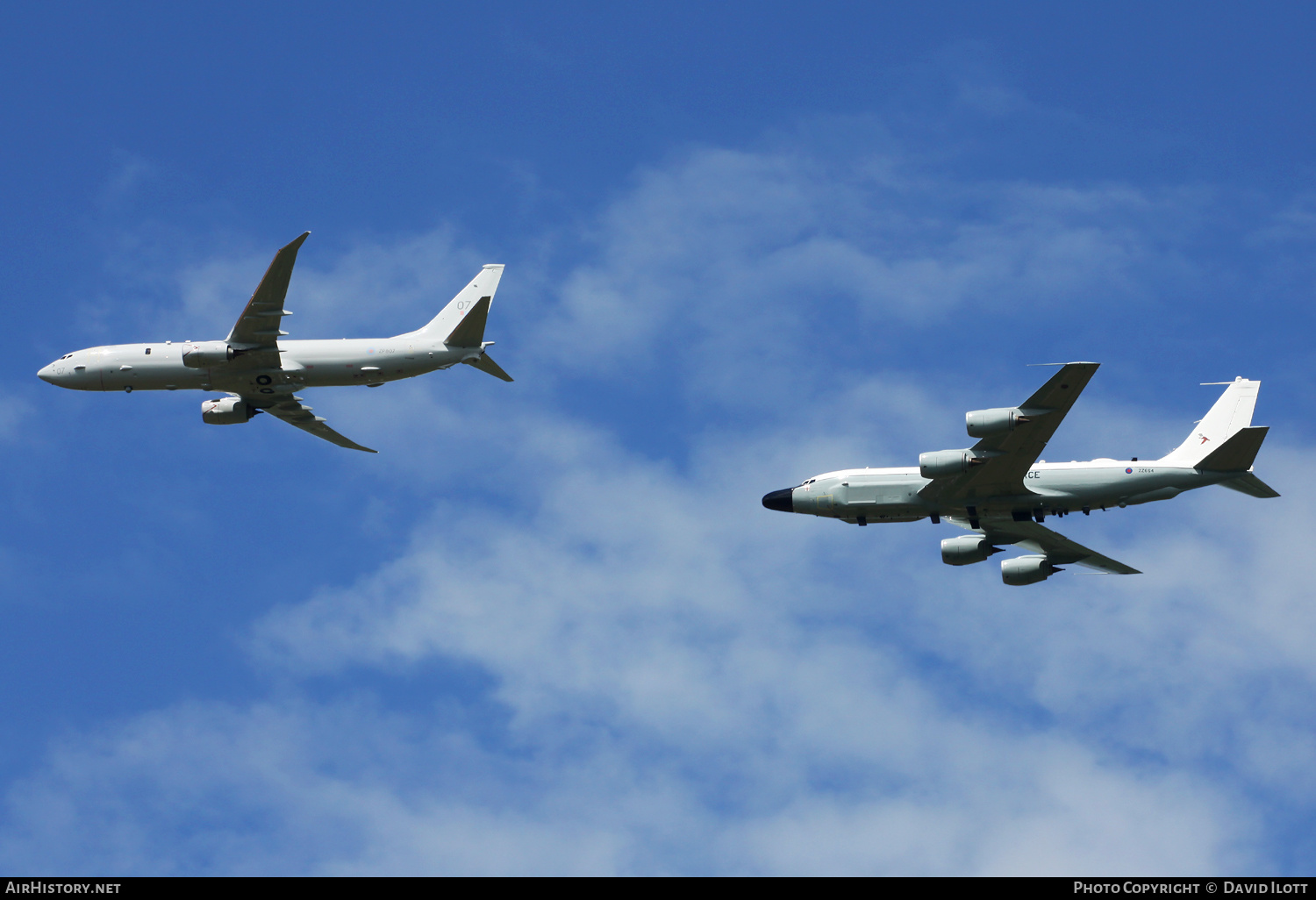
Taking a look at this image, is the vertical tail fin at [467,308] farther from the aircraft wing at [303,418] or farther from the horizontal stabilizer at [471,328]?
the aircraft wing at [303,418]

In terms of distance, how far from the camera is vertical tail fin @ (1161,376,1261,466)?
6838 centimetres

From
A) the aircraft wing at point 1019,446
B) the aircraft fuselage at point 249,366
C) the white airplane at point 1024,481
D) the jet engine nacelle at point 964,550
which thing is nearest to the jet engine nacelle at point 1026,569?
the white airplane at point 1024,481

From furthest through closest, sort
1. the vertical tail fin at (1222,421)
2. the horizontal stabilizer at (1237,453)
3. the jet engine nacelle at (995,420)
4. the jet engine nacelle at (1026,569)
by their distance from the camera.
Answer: the jet engine nacelle at (1026,569) → the vertical tail fin at (1222,421) → the horizontal stabilizer at (1237,453) → the jet engine nacelle at (995,420)

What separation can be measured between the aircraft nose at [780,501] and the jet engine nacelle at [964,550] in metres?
8.00

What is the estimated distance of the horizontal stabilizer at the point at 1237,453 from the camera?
206 ft

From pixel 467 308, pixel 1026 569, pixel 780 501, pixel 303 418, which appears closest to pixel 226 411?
pixel 303 418

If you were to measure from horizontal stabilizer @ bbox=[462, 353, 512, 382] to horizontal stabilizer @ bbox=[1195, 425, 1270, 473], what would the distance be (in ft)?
105

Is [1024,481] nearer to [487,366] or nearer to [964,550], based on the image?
[964,550]
